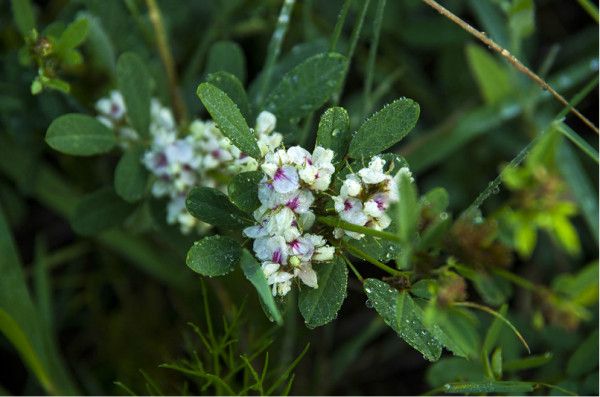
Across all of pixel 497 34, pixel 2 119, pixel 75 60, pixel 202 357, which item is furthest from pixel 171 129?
pixel 497 34

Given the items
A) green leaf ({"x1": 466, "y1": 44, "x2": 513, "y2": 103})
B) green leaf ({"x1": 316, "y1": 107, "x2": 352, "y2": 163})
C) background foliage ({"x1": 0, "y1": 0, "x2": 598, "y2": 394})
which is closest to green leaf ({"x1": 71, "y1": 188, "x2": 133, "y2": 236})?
background foliage ({"x1": 0, "y1": 0, "x2": 598, "y2": 394})

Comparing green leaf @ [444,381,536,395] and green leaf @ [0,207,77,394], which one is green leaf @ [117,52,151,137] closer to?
green leaf @ [0,207,77,394]

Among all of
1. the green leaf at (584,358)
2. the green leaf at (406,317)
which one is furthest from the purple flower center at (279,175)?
the green leaf at (584,358)

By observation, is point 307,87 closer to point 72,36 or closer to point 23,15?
point 72,36

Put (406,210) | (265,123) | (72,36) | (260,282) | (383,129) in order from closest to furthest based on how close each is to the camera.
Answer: (406,210)
(260,282)
(383,129)
(265,123)
(72,36)

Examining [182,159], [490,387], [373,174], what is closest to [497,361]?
[490,387]
